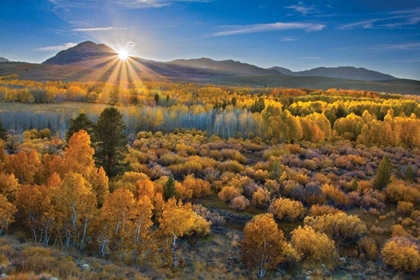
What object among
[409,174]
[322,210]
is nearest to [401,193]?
[409,174]

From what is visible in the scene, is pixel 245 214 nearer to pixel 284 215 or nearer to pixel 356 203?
pixel 284 215

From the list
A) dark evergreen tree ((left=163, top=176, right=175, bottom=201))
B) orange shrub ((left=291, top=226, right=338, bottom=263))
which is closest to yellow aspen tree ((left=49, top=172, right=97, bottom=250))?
dark evergreen tree ((left=163, top=176, right=175, bottom=201))

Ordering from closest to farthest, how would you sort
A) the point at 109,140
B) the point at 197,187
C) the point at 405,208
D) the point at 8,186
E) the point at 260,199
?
the point at 8,186
the point at 405,208
the point at 109,140
the point at 260,199
the point at 197,187

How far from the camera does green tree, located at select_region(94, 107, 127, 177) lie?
33156 millimetres

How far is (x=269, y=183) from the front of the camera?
3888 centimetres

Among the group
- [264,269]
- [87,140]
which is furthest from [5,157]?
[264,269]

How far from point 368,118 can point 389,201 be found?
47280 mm

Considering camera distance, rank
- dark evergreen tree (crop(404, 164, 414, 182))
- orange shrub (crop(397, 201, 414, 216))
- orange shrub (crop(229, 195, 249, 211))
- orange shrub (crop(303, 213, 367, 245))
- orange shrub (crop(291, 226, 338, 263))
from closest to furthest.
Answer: orange shrub (crop(291, 226, 338, 263)), orange shrub (crop(303, 213, 367, 245)), orange shrub (crop(397, 201, 414, 216)), orange shrub (crop(229, 195, 249, 211)), dark evergreen tree (crop(404, 164, 414, 182))

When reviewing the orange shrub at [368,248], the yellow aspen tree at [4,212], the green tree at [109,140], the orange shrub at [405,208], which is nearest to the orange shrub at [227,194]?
the green tree at [109,140]

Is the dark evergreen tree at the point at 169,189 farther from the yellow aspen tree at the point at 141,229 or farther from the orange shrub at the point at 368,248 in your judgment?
the orange shrub at the point at 368,248

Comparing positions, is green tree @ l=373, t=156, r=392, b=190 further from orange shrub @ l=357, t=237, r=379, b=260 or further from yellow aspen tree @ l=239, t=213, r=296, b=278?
yellow aspen tree @ l=239, t=213, r=296, b=278

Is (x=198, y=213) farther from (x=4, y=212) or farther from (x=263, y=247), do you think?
(x=4, y=212)

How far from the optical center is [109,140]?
111 ft

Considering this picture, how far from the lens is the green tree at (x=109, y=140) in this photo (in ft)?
109
